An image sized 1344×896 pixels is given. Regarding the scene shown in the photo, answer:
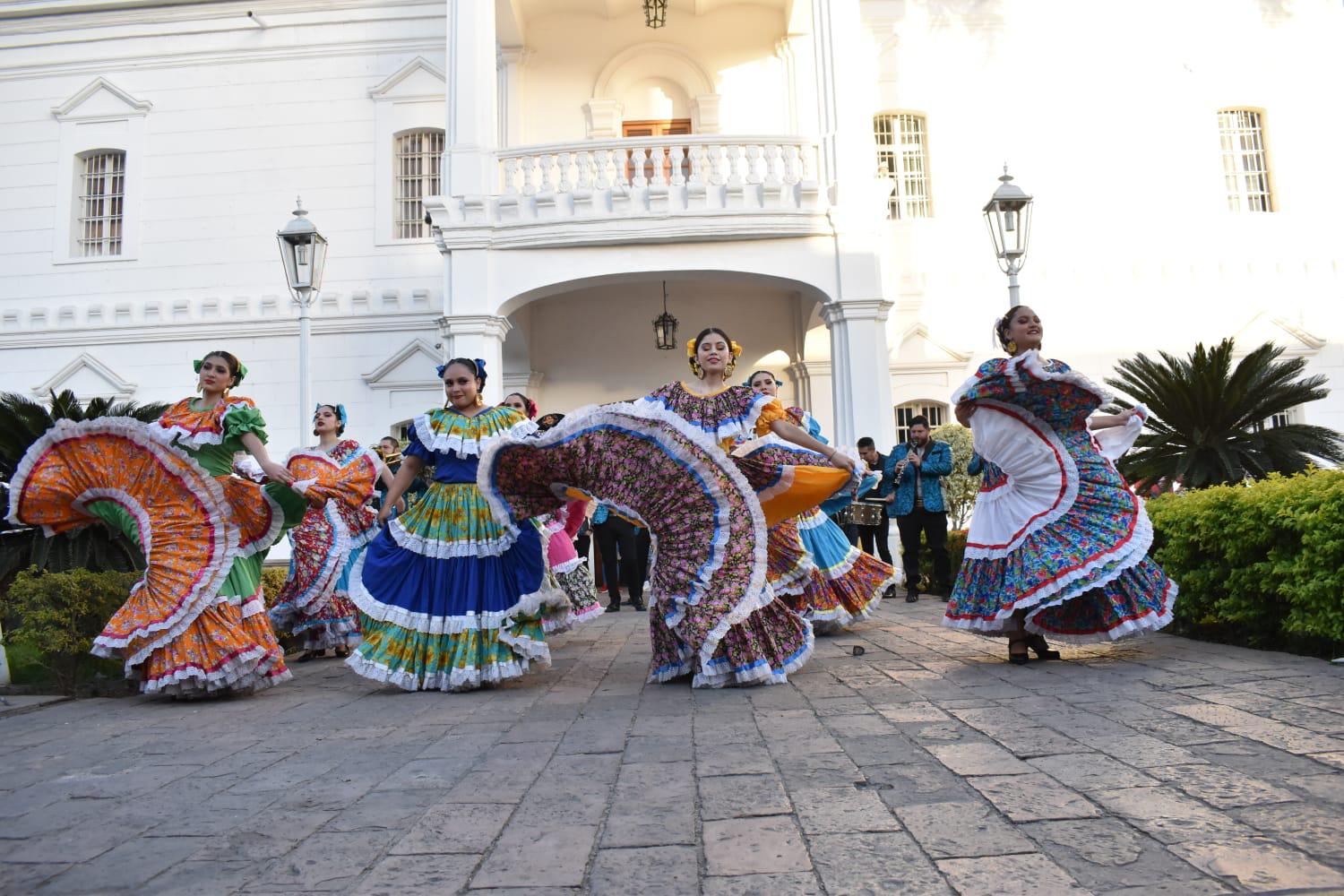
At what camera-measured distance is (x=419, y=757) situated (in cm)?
383

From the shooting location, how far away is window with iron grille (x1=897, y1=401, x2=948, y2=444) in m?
16.0

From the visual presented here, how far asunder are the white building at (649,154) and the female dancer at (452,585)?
10096 millimetres

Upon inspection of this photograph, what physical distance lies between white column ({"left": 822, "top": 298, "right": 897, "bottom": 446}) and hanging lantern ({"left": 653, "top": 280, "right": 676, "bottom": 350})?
3.41 m

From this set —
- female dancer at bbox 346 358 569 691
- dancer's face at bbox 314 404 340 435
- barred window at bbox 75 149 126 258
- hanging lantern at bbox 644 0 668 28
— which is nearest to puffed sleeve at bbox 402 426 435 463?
female dancer at bbox 346 358 569 691

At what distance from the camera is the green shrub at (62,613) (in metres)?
5.72

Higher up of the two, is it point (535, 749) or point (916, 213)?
point (916, 213)

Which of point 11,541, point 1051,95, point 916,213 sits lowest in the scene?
point 11,541

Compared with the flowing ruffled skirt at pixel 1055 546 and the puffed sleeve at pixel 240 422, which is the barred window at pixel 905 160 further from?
the puffed sleeve at pixel 240 422

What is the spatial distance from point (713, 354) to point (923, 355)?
1089 centimetres

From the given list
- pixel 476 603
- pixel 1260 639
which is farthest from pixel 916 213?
pixel 476 603

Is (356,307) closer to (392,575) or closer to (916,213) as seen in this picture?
(916,213)

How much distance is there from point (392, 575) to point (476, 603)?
0.51 m

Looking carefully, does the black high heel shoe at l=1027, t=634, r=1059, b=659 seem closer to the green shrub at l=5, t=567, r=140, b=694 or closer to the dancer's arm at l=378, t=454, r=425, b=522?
Answer: the dancer's arm at l=378, t=454, r=425, b=522

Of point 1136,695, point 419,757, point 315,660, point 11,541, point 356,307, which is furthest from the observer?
point 356,307
